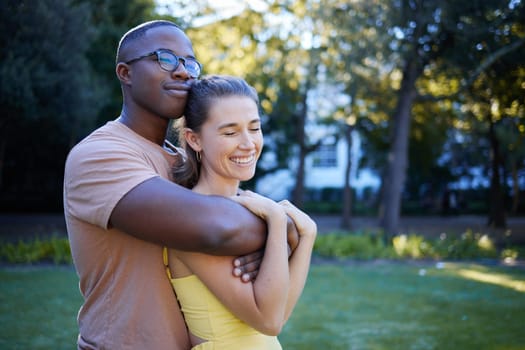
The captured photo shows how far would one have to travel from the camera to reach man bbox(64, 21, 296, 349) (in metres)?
1.90

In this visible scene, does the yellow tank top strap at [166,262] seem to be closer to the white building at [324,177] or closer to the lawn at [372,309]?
the lawn at [372,309]

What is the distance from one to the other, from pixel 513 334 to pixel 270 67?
1341 cm

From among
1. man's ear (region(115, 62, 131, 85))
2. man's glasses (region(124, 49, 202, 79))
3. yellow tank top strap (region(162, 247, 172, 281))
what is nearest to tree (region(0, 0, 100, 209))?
man's ear (region(115, 62, 131, 85))

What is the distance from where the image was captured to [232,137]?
7.36ft

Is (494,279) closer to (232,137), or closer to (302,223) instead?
(302,223)

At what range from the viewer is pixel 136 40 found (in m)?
2.30

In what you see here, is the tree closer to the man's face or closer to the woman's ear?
the man's face

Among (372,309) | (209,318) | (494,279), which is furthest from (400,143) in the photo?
(209,318)

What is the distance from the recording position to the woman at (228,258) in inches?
80.0

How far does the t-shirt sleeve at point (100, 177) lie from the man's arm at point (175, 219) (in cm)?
4

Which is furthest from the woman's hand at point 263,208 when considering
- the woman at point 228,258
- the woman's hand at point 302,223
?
the woman's hand at point 302,223

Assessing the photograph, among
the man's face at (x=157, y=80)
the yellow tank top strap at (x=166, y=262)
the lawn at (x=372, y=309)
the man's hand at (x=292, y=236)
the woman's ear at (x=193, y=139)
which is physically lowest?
the lawn at (x=372, y=309)

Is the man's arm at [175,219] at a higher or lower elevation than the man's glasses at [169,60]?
lower

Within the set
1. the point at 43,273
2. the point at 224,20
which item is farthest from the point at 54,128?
the point at 224,20
